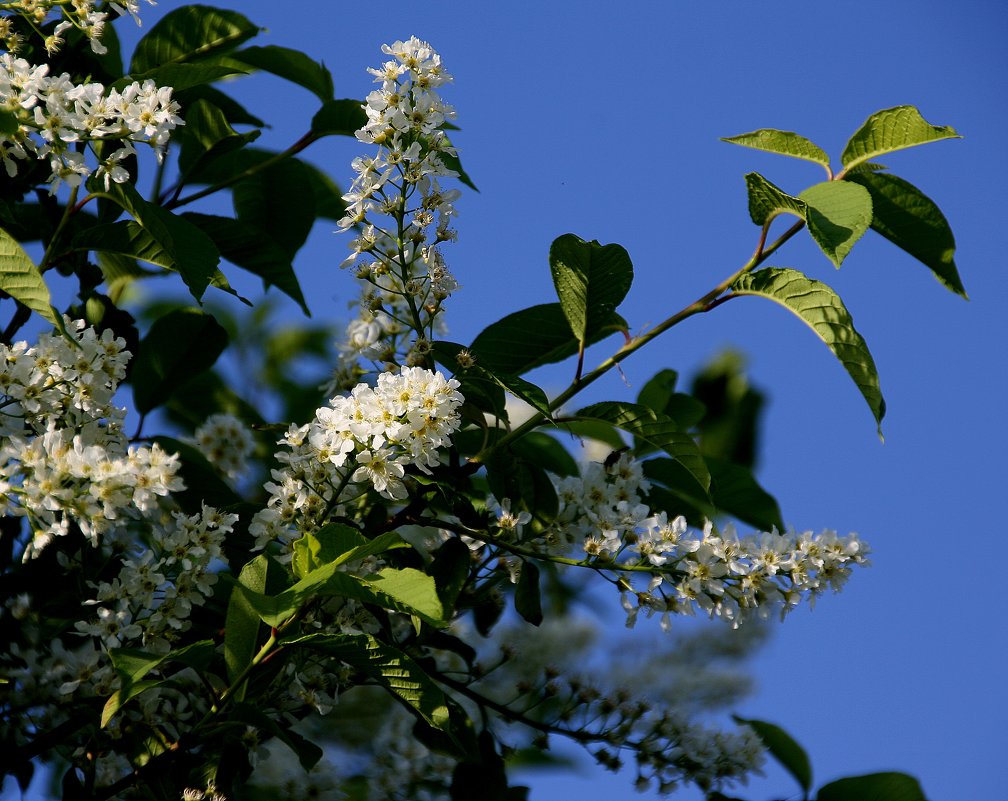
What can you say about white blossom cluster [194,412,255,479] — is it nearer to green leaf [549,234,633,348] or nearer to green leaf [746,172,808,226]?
green leaf [549,234,633,348]

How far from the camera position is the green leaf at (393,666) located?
1460 millimetres

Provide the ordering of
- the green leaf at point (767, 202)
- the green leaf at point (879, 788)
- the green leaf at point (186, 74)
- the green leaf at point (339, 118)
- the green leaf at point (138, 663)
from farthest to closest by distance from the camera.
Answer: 1. the green leaf at point (339, 118)
2. the green leaf at point (879, 788)
3. the green leaf at point (186, 74)
4. the green leaf at point (767, 202)
5. the green leaf at point (138, 663)

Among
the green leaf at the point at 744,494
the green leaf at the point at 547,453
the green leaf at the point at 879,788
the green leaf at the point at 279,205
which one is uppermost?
the green leaf at the point at 279,205

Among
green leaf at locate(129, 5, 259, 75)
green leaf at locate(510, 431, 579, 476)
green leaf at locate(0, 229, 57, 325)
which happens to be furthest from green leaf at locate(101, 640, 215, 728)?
green leaf at locate(129, 5, 259, 75)

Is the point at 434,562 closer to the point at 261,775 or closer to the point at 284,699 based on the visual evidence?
the point at 284,699

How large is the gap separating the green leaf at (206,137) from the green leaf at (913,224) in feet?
3.48

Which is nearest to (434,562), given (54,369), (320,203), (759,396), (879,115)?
(54,369)

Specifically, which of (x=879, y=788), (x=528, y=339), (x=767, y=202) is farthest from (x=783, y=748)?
(x=767, y=202)

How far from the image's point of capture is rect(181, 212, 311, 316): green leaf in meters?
2.12

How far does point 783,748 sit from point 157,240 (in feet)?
4.83

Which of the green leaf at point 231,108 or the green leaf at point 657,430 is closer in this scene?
the green leaf at point 657,430

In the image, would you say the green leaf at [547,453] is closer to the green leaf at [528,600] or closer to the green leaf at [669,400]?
the green leaf at [669,400]

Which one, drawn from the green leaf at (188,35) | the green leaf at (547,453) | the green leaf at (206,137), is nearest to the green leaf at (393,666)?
the green leaf at (547,453)

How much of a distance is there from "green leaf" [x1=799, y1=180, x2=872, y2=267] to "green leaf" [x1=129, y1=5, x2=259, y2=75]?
1.13m
